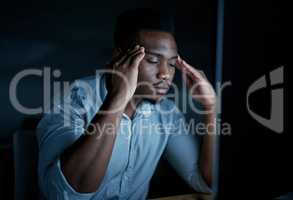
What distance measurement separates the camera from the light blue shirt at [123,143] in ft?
2.47

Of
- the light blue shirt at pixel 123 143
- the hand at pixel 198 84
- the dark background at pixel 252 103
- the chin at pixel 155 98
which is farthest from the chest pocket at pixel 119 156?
the dark background at pixel 252 103

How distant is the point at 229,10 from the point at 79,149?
0.39 m

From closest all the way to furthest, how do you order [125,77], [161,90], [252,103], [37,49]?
[252,103] → [125,77] → [37,49] → [161,90]

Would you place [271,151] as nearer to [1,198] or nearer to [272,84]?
[272,84]

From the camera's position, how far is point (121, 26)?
2.80 ft

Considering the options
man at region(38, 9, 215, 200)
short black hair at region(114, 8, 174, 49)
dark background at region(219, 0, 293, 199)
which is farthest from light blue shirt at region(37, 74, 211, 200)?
dark background at region(219, 0, 293, 199)

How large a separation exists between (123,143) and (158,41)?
265 millimetres

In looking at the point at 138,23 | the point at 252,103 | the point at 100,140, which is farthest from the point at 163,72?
the point at 252,103

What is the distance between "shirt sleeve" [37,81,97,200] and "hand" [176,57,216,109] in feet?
0.78

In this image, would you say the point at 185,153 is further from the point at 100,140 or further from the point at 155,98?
the point at 100,140

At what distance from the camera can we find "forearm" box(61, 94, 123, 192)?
2.23 ft

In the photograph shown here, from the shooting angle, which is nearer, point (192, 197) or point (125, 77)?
point (125, 77)

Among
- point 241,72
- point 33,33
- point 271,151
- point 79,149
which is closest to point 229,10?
point 241,72

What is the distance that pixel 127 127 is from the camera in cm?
94
